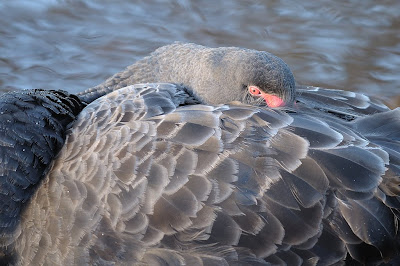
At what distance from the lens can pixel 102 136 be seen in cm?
395

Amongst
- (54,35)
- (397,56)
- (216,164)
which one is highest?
(216,164)

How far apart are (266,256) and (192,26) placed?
4283 mm

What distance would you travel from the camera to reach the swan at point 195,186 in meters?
3.61

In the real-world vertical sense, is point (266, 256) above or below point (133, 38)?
above

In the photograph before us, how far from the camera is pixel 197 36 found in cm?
734

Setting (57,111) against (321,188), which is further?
(57,111)

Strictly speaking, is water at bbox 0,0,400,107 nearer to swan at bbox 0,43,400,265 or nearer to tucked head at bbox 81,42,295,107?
tucked head at bbox 81,42,295,107

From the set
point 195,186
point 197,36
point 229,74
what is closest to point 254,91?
point 229,74

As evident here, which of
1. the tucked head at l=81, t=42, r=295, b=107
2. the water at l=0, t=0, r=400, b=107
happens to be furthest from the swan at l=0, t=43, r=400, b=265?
the water at l=0, t=0, r=400, b=107

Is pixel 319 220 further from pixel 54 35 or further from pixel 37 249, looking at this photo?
pixel 54 35

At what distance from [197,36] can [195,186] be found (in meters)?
3.91

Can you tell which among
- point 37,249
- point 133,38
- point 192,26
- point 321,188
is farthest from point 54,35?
point 321,188

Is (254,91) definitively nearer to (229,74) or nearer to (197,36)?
(229,74)

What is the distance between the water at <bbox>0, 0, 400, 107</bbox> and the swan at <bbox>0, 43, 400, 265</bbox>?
2.67 meters
